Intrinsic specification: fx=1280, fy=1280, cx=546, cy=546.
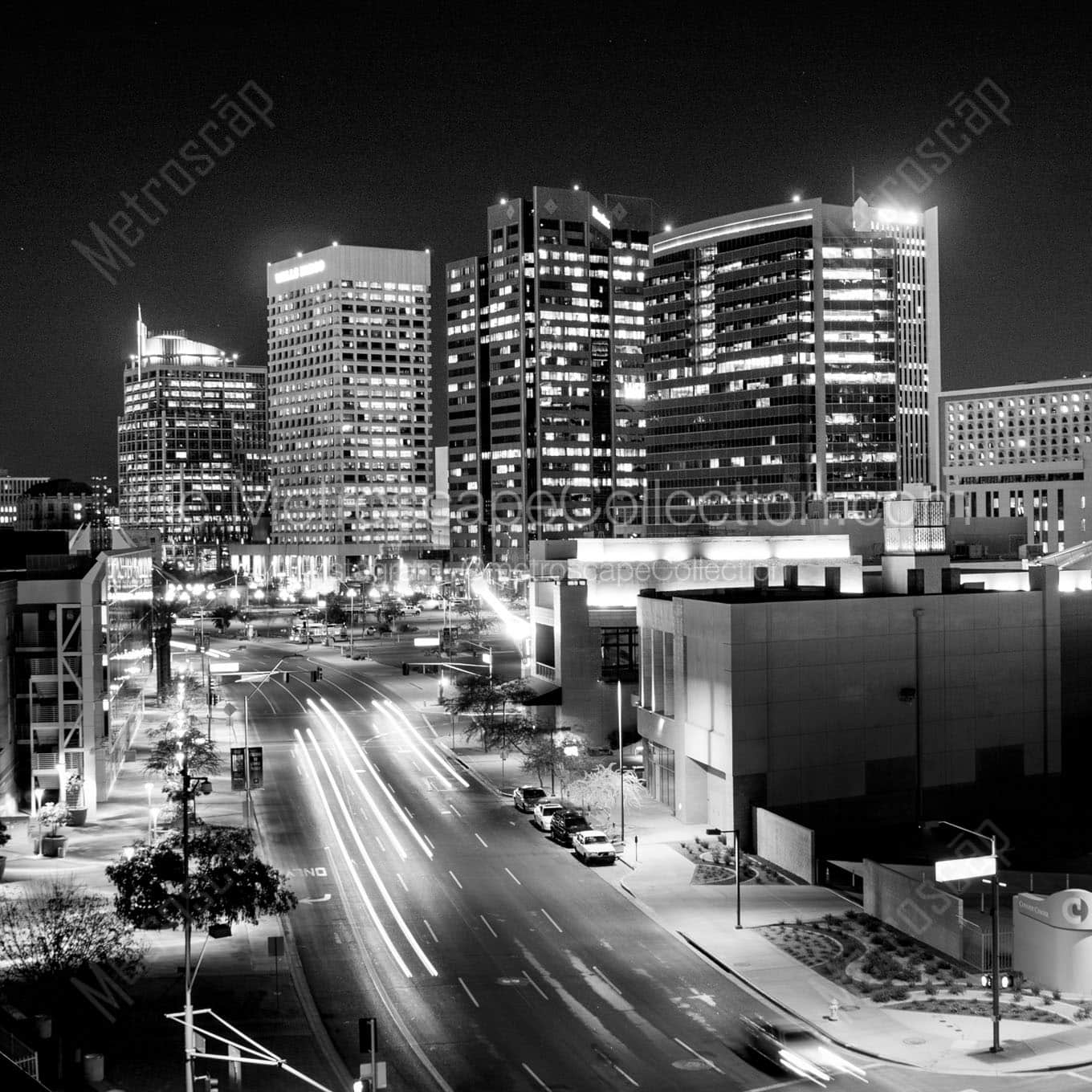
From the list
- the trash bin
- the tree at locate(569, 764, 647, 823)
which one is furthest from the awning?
the trash bin

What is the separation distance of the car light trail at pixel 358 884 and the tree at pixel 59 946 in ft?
24.9

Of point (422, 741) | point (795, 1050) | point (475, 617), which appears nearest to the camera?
point (795, 1050)

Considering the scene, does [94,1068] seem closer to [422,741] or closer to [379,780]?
[379,780]

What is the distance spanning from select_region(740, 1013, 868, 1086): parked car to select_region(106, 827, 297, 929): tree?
47.5 feet

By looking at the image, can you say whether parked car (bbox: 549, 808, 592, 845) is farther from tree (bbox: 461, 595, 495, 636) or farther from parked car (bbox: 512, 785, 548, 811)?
tree (bbox: 461, 595, 495, 636)

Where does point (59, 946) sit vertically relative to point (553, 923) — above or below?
above

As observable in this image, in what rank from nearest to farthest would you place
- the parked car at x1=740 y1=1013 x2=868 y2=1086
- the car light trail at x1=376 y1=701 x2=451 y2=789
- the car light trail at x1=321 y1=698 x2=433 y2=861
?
1. the parked car at x1=740 y1=1013 x2=868 y2=1086
2. the car light trail at x1=321 y1=698 x2=433 y2=861
3. the car light trail at x1=376 y1=701 x2=451 y2=789

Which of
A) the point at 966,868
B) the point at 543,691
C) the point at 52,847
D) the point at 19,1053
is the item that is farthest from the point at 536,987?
the point at 543,691

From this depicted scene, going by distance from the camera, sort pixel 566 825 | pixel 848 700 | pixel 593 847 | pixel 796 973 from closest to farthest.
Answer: pixel 796 973
pixel 593 847
pixel 566 825
pixel 848 700

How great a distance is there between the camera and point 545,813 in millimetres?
57875

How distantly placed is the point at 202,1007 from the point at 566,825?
22.8 m

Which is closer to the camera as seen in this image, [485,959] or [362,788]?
[485,959]

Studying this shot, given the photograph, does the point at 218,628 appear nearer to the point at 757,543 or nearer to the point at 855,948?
the point at 757,543

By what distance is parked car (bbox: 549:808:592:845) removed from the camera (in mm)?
54438
